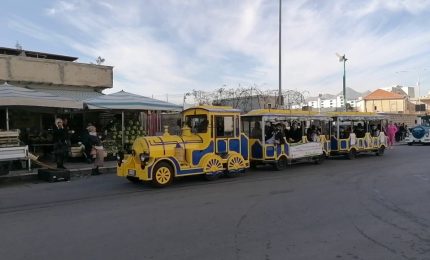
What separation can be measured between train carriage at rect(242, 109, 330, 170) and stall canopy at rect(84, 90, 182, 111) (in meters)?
4.24

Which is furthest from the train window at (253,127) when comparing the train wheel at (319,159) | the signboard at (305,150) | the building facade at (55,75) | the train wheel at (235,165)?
the building facade at (55,75)

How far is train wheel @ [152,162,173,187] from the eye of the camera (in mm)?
11508

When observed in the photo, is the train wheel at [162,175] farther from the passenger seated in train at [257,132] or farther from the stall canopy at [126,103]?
the stall canopy at [126,103]

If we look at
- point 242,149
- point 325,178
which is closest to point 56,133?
point 242,149

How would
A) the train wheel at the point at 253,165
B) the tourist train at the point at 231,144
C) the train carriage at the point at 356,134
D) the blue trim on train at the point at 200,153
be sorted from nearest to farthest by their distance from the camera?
the tourist train at the point at 231,144
the blue trim on train at the point at 200,153
the train wheel at the point at 253,165
the train carriage at the point at 356,134

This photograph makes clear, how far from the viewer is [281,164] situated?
16.1 meters

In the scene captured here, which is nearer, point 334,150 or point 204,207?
point 204,207

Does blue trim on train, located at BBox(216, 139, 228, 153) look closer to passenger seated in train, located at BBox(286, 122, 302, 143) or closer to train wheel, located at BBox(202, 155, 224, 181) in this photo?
train wheel, located at BBox(202, 155, 224, 181)

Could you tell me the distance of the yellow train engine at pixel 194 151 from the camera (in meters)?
11.6

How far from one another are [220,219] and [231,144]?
19.7 ft

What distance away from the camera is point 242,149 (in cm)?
1405

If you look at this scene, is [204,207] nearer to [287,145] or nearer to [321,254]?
[321,254]

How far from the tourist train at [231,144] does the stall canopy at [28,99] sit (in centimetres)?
423

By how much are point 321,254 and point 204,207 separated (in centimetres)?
355
